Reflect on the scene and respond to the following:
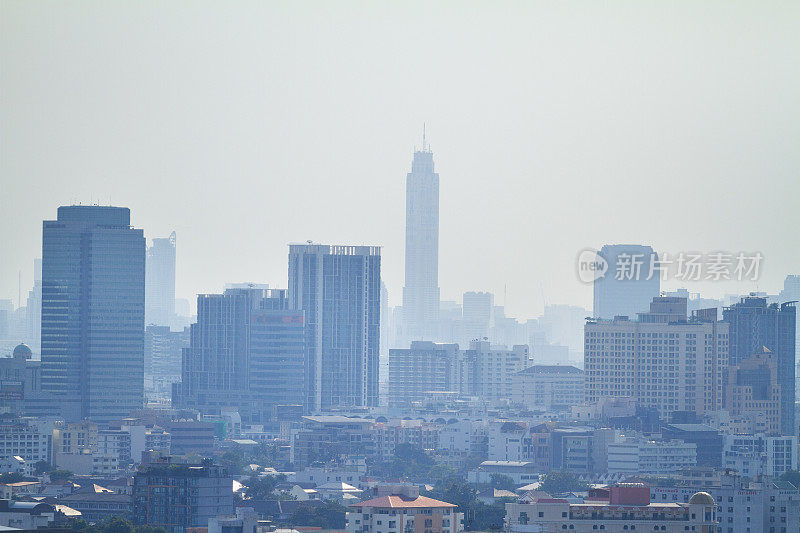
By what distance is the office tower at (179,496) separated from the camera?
84.7 metres

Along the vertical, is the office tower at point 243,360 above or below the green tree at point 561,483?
above

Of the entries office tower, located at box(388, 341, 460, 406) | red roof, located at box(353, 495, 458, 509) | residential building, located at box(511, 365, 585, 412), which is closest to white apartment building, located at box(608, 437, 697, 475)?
red roof, located at box(353, 495, 458, 509)

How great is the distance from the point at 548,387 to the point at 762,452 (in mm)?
58796

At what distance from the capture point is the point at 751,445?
11894 centimetres

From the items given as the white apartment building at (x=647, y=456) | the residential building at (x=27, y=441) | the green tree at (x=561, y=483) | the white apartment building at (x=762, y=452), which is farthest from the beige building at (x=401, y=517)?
the residential building at (x=27, y=441)

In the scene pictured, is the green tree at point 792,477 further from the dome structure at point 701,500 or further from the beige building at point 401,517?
the dome structure at point 701,500

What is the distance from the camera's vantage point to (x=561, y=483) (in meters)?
104

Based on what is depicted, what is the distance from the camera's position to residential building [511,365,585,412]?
173750 millimetres

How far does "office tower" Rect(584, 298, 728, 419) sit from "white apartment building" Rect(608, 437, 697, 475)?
21.2m

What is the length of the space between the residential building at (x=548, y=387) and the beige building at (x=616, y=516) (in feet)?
336

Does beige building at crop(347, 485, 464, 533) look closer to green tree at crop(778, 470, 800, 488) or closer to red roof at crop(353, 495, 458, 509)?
red roof at crop(353, 495, 458, 509)

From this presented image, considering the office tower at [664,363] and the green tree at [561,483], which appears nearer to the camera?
the green tree at [561,483]

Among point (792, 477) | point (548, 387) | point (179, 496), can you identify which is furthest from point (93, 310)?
point (179, 496)

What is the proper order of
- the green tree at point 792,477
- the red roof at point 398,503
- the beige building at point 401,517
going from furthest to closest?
1. the green tree at point 792,477
2. the red roof at point 398,503
3. the beige building at point 401,517
